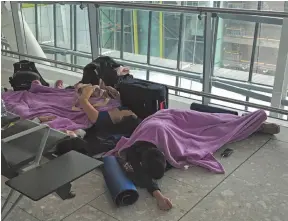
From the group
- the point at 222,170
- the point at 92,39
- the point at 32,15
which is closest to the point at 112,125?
the point at 222,170

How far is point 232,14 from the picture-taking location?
2.87 metres

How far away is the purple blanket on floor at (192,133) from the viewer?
236 cm

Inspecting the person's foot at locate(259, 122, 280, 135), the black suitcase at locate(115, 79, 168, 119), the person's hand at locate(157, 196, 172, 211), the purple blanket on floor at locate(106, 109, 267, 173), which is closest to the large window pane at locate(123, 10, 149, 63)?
the black suitcase at locate(115, 79, 168, 119)

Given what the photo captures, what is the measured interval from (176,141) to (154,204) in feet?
1.69

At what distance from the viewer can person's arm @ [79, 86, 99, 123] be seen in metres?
2.81

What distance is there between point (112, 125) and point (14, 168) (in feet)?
3.99

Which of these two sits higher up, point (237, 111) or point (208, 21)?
point (208, 21)

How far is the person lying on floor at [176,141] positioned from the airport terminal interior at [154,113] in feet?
0.03

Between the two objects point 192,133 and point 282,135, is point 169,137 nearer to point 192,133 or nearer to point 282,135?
point 192,133

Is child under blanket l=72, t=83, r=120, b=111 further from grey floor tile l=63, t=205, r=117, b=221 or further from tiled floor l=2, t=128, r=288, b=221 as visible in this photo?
grey floor tile l=63, t=205, r=117, b=221

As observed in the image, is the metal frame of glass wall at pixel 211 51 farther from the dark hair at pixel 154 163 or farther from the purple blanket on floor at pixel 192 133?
the dark hair at pixel 154 163

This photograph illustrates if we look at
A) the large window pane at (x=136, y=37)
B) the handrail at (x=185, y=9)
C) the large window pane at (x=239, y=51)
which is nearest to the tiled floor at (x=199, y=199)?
the handrail at (x=185, y=9)

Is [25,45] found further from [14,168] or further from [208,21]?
[14,168]

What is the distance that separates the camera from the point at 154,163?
2.16m
